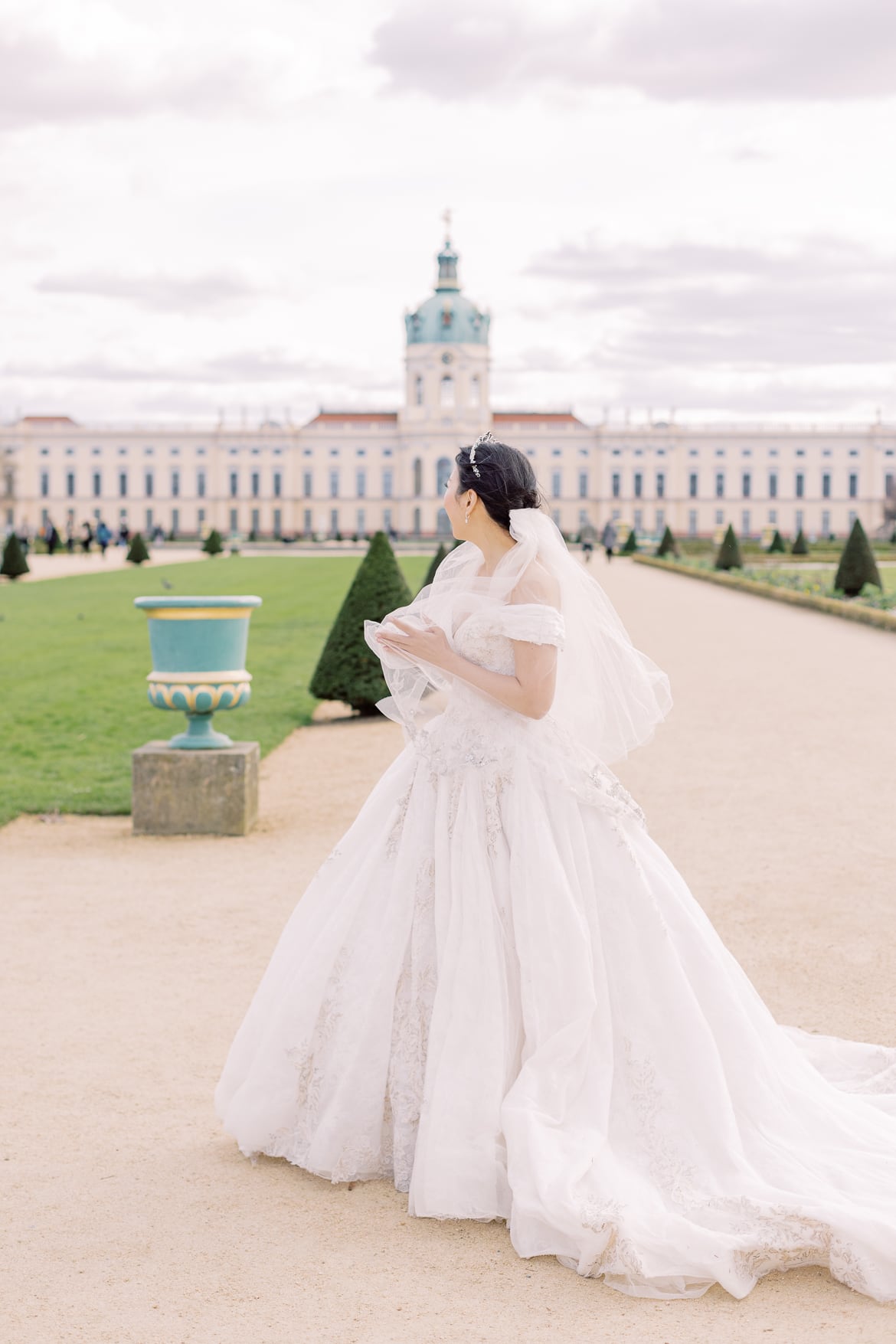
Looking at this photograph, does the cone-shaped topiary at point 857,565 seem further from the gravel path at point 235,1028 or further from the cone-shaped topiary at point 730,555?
the gravel path at point 235,1028

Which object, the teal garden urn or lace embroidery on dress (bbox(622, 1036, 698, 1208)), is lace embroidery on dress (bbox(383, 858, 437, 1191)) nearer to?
lace embroidery on dress (bbox(622, 1036, 698, 1208))

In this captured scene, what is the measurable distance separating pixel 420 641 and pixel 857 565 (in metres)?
15.3

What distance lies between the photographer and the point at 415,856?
2369mm

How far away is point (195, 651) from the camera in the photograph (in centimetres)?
517

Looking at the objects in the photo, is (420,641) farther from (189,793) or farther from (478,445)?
(189,793)

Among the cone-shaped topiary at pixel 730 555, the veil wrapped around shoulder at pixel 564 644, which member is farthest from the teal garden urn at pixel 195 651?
the cone-shaped topiary at pixel 730 555

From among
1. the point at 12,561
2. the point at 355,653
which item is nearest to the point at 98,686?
the point at 355,653

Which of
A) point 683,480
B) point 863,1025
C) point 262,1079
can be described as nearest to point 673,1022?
point 262,1079

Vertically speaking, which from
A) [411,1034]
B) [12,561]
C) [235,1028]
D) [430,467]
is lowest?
[235,1028]

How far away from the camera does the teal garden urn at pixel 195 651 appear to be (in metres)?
5.16

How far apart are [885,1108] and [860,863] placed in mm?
2224

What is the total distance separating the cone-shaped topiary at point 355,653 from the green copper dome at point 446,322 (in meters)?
75.8

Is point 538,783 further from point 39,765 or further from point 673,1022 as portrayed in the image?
point 39,765

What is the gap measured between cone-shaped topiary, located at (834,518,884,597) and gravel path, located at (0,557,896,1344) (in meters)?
10.1
